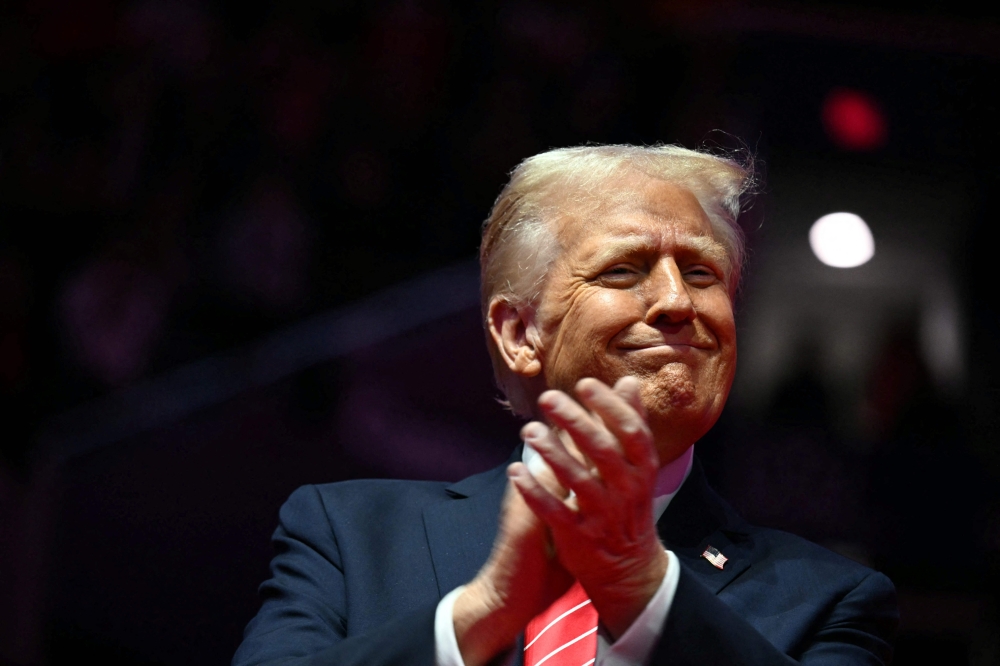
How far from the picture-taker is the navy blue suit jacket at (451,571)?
146 cm

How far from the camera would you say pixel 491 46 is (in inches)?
106

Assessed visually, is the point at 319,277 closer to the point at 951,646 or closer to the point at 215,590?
the point at 215,590

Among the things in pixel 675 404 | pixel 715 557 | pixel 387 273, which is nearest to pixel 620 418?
pixel 675 404

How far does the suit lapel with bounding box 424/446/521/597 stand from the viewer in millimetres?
1564

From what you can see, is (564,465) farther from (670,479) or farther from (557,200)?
(557,200)

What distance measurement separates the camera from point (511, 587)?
1.12 metres

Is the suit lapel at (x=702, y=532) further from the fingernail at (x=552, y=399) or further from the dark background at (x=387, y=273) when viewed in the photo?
the dark background at (x=387, y=273)

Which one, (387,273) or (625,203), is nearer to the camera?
(625,203)

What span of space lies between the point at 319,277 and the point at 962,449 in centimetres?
171

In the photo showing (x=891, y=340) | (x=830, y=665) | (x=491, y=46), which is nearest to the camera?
(x=830, y=665)

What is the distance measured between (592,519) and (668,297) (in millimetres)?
473

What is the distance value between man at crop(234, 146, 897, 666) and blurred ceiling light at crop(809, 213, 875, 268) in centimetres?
94

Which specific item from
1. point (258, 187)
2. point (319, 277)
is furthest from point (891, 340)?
point (258, 187)

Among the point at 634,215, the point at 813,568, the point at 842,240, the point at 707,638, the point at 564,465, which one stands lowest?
the point at 813,568
